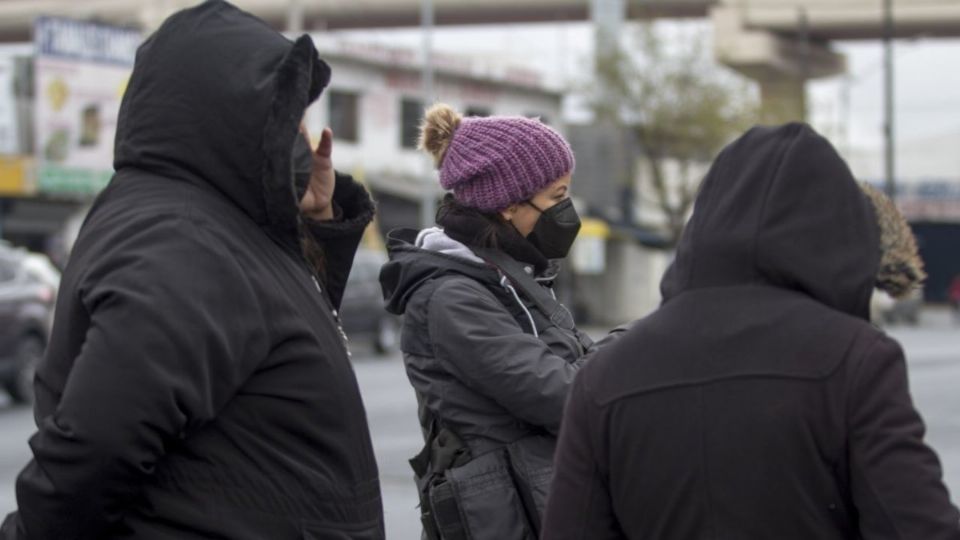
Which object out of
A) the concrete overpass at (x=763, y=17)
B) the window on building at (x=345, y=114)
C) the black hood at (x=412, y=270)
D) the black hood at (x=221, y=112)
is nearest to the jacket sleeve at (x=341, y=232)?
the black hood at (x=221, y=112)

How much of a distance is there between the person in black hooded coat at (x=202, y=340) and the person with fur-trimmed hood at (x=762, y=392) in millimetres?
472

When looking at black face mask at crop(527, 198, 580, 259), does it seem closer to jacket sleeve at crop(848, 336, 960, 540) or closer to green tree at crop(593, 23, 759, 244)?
jacket sleeve at crop(848, 336, 960, 540)

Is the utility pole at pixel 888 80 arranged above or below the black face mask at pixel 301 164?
below

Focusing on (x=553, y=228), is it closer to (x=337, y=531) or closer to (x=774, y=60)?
(x=337, y=531)

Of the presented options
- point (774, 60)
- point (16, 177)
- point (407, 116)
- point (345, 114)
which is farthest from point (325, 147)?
point (407, 116)

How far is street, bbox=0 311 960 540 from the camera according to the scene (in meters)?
10.1

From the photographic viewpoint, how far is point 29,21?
186 feet

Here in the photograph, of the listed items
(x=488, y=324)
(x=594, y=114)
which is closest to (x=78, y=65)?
(x=594, y=114)

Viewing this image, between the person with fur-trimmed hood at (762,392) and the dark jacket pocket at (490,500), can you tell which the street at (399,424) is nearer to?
the dark jacket pocket at (490,500)

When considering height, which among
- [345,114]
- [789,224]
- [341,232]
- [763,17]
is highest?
[789,224]

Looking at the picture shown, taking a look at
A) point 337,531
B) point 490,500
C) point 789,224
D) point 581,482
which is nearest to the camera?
point 789,224

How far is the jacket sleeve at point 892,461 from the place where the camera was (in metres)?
2.39

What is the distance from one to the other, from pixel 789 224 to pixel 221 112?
0.98 m

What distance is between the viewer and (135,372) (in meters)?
2.53
